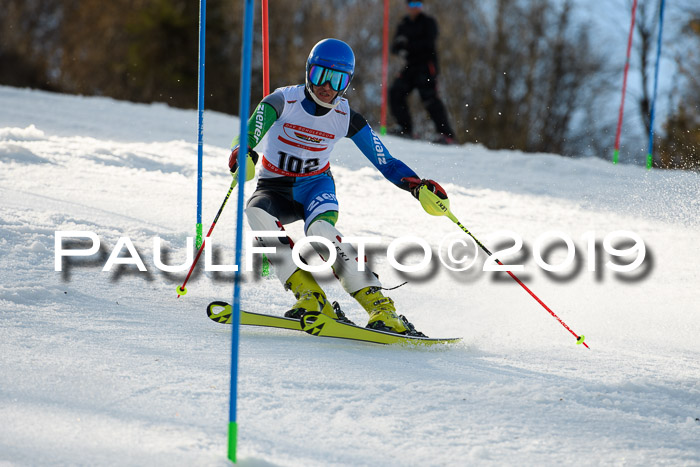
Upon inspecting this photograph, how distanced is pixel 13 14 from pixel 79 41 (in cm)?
296

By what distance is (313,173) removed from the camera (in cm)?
434

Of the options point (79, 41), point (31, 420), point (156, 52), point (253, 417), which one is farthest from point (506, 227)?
point (79, 41)

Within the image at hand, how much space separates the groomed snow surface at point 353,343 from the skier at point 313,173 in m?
0.26

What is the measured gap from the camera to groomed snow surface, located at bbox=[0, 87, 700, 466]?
255cm

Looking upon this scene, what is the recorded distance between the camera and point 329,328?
3721mm

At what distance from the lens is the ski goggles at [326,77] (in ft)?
13.3

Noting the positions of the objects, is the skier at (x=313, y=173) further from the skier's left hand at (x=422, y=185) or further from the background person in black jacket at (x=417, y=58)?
the background person in black jacket at (x=417, y=58)

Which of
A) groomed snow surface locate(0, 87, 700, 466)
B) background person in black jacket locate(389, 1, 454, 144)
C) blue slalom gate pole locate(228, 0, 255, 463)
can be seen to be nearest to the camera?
blue slalom gate pole locate(228, 0, 255, 463)

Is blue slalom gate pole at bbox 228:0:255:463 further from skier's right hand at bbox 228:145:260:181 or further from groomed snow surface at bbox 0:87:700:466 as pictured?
skier's right hand at bbox 228:145:260:181

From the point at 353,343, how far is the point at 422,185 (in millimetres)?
952

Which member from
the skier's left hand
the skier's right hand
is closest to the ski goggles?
the skier's right hand

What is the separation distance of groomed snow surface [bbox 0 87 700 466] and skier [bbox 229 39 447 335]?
10.2 inches

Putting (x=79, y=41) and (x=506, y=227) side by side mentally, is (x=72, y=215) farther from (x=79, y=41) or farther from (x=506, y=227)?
(x=79, y=41)

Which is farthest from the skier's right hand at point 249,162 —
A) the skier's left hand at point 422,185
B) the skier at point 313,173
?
the skier's left hand at point 422,185
